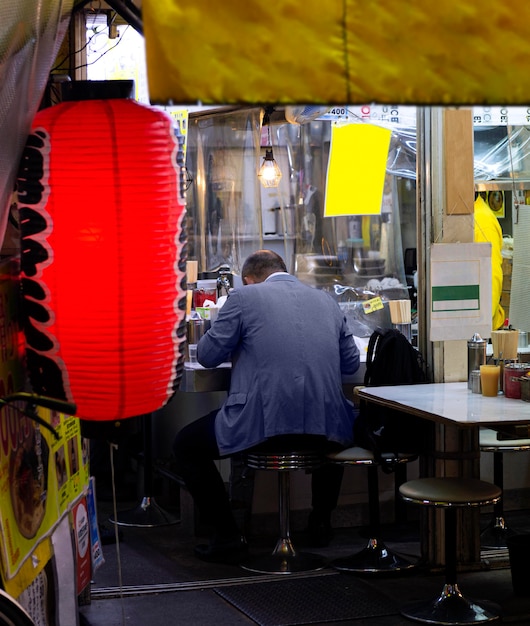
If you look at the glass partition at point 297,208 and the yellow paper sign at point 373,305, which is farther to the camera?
the glass partition at point 297,208

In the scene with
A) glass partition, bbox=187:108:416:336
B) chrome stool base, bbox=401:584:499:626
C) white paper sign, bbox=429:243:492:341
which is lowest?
chrome stool base, bbox=401:584:499:626

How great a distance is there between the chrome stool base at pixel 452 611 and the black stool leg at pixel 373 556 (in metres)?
0.77

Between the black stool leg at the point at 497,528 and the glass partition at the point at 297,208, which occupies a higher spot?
the glass partition at the point at 297,208

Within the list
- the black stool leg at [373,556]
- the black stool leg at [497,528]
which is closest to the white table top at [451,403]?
the black stool leg at [373,556]

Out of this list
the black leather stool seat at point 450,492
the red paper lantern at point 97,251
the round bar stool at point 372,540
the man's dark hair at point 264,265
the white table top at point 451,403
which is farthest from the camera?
the man's dark hair at point 264,265

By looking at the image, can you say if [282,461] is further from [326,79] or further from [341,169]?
[326,79]

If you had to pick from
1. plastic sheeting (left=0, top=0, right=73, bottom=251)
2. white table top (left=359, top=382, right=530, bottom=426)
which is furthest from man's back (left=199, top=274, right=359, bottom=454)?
plastic sheeting (left=0, top=0, right=73, bottom=251)

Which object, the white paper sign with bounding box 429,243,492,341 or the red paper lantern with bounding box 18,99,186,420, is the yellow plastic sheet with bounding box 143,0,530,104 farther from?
the white paper sign with bounding box 429,243,492,341

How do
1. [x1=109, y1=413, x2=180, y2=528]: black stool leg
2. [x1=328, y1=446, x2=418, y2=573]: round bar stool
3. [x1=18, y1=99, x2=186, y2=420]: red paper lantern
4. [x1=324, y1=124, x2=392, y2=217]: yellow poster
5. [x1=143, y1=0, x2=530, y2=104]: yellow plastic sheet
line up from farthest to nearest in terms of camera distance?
[x1=324, y1=124, x2=392, y2=217]: yellow poster
[x1=109, y1=413, x2=180, y2=528]: black stool leg
[x1=328, y1=446, x2=418, y2=573]: round bar stool
[x1=18, y1=99, x2=186, y2=420]: red paper lantern
[x1=143, y1=0, x2=530, y2=104]: yellow plastic sheet

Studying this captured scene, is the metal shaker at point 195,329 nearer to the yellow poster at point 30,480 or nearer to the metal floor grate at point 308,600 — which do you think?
the metal floor grate at point 308,600

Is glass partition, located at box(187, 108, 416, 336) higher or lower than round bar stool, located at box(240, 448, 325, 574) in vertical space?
higher

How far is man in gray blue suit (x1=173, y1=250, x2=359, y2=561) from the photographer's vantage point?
668 cm

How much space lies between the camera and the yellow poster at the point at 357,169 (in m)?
8.50

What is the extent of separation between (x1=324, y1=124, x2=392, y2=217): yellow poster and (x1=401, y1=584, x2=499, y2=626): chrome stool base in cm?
366
